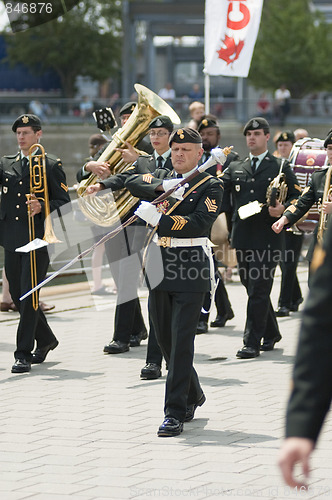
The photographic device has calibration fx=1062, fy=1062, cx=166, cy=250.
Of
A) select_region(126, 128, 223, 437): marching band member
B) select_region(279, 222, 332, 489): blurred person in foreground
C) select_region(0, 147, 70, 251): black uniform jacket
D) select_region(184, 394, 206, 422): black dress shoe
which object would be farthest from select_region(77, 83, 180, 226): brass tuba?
select_region(279, 222, 332, 489): blurred person in foreground

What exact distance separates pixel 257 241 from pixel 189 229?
96.1 inches

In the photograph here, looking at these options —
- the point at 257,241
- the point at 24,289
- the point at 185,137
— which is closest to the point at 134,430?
the point at 185,137

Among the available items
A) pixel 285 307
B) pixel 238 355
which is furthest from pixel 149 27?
pixel 238 355

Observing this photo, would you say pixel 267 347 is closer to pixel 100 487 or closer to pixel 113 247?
pixel 113 247

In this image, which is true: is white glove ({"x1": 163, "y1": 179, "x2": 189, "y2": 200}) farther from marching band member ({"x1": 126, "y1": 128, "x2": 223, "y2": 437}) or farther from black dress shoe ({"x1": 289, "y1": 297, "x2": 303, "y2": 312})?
black dress shoe ({"x1": 289, "y1": 297, "x2": 303, "y2": 312})

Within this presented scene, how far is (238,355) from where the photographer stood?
28.2ft

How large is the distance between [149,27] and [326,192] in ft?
89.8

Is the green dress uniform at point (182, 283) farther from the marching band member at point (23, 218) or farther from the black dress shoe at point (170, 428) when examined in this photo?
the marching band member at point (23, 218)

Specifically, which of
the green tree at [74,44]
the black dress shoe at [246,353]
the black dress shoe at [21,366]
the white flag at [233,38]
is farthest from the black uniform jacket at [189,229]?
the green tree at [74,44]

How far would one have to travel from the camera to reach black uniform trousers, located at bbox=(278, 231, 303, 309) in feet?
35.8

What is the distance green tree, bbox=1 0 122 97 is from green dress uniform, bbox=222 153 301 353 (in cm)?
3110

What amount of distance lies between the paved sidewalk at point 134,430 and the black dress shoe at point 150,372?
0.24 feet

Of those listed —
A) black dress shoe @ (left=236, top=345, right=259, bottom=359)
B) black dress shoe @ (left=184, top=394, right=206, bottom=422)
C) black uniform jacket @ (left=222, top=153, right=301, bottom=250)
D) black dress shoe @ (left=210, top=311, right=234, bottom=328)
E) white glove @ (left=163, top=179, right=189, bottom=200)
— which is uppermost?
→ white glove @ (left=163, top=179, right=189, bottom=200)

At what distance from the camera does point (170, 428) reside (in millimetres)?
6148
